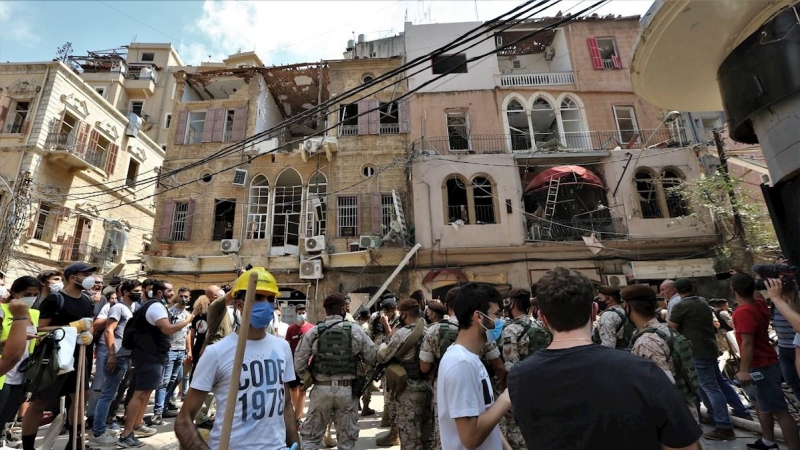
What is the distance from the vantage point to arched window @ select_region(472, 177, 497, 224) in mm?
15922

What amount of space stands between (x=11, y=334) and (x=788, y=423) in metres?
6.68

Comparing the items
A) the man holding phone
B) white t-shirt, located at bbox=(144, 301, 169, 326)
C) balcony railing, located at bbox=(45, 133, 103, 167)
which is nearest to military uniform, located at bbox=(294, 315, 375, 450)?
white t-shirt, located at bbox=(144, 301, 169, 326)

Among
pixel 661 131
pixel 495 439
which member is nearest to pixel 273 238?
pixel 495 439

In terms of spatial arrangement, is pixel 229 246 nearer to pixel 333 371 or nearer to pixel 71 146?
pixel 71 146

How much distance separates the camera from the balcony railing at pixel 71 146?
58.1ft

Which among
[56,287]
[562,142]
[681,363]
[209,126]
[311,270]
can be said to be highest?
[209,126]

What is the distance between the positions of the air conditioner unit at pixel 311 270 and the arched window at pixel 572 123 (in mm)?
11906

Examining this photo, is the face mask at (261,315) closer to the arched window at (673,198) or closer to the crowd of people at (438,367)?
the crowd of people at (438,367)

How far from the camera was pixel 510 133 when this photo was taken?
1734cm

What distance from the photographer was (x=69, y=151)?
17.9 m

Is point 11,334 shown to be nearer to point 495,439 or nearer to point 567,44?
point 495,439

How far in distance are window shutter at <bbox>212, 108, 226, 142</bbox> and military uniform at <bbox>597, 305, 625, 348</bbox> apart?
18192 mm

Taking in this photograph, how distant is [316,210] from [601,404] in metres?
15.9

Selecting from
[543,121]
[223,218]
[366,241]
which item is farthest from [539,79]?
[223,218]
